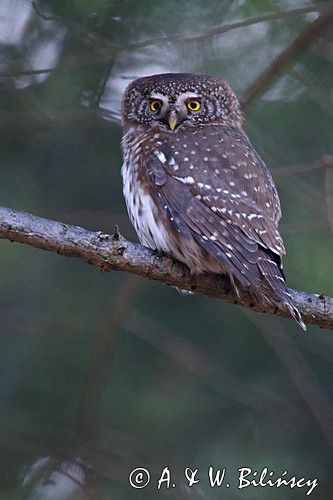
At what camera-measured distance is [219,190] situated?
491 cm

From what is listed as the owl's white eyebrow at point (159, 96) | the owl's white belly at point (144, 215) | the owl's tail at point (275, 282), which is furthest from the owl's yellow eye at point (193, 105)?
the owl's tail at point (275, 282)

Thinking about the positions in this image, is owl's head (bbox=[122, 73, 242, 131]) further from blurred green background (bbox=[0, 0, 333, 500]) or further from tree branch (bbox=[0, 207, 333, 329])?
tree branch (bbox=[0, 207, 333, 329])

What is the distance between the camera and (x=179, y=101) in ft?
18.2

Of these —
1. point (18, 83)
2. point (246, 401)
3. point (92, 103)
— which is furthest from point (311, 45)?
point (246, 401)

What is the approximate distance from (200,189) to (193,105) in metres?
0.87

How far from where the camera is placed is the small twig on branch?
5.76 meters

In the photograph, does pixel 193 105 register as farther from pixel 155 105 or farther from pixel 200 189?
pixel 200 189

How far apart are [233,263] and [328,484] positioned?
7.82 feet

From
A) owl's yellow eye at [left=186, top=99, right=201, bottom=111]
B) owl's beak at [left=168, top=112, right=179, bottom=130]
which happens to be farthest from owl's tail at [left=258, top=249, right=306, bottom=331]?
owl's yellow eye at [left=186, top=99, right=201, bottom=111]

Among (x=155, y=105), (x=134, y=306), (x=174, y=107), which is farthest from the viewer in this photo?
(x=134, y=306)

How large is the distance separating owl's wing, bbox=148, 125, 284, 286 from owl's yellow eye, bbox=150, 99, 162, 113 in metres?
0.38

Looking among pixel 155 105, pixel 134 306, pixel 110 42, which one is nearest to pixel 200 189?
pixel 155 105

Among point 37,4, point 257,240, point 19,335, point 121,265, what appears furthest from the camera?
point 19,335

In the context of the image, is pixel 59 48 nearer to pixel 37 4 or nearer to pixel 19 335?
pixel 37 4
